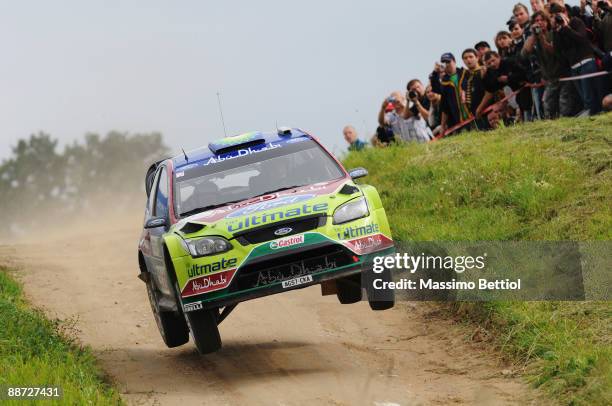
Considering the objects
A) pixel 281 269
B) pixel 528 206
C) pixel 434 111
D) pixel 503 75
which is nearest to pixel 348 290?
pixel 281 269

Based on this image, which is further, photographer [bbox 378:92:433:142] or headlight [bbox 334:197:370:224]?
photographer [bbox 378:92:433:142]

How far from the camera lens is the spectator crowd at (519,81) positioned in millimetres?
15016


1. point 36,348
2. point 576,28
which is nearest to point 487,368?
point 36,348

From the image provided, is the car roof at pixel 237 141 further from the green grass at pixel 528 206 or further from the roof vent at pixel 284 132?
the green grass at pixel 528 206

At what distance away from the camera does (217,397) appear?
9219 millimetres

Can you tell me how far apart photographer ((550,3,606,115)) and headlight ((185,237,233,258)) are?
7.30m

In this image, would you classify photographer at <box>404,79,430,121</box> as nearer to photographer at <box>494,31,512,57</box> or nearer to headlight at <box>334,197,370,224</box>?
photographer at <box>494,31,512,57</box>

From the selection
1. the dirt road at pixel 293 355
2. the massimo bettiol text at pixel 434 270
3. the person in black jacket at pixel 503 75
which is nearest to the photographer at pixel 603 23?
the person in black jacket at pixel 503 75

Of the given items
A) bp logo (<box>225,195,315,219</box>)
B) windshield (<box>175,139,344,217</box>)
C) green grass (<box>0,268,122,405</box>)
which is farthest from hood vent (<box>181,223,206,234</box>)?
green grass (<box>0,268,122,405</box>)

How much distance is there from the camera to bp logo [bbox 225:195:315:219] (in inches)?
384

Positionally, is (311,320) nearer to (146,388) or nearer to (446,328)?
(446,328)

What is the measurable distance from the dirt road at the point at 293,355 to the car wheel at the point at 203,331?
0.35 metres

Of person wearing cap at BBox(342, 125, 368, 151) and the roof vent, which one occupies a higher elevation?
the roof vent

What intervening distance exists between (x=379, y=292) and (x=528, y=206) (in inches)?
143
